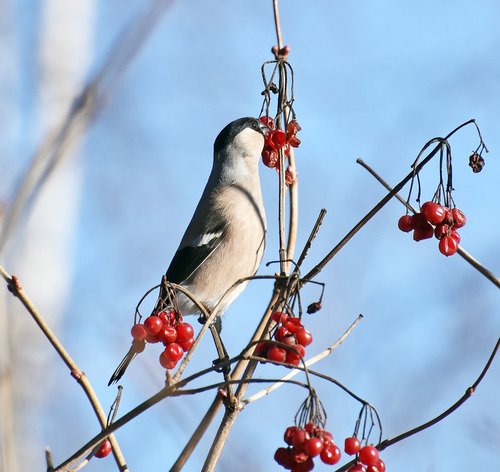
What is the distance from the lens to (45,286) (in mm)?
1655

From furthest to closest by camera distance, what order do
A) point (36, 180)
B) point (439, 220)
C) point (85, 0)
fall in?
point (85, 0) < point (439, 220) < point (36, 180)

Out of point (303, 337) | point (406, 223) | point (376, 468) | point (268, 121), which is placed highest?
point (268, 121)

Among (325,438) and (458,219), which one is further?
(458,219)

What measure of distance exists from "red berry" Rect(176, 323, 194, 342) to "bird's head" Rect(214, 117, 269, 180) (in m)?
2.03

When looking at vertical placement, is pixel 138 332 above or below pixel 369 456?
above

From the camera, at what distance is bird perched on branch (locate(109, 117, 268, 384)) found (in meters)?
3.40

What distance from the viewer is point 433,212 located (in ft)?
5.68

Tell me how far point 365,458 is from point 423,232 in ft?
1.91

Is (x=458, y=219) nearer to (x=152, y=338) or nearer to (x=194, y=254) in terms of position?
(x=152, y=338)

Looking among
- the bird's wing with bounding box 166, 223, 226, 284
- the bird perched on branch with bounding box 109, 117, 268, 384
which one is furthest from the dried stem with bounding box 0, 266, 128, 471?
the bird's wing with bounding box 166, 223, 226, 284

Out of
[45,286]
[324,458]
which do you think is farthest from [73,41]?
[324,458]

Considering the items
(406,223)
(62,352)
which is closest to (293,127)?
(406,223)

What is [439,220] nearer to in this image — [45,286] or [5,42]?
[45,286]

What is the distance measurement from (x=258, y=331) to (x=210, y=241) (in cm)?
190
